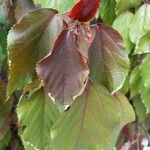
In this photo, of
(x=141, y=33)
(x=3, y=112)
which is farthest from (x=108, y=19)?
(x=3, y=112)

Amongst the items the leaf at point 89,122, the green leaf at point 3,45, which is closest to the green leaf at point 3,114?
the green leaf at point 3,45

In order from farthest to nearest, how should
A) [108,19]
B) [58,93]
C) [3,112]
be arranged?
[108,19], [3,112], [58,93]

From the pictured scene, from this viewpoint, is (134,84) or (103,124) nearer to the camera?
(103,124)

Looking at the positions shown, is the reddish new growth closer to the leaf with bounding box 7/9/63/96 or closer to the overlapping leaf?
the leaf with bounding box 7/9/63/96

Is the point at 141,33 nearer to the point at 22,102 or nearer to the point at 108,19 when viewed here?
the point at 108,19

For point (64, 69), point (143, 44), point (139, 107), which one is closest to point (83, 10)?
point (64, 69)
